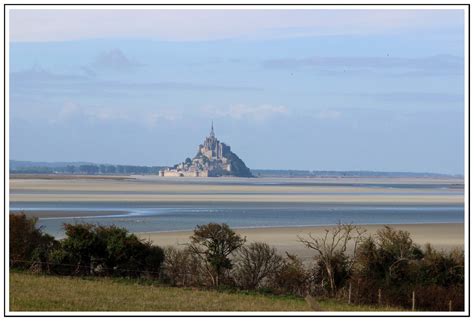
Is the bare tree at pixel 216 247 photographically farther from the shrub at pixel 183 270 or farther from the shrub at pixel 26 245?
the shrub at pixel 26 245

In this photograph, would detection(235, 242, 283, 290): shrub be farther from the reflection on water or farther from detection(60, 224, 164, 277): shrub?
the reflection on water

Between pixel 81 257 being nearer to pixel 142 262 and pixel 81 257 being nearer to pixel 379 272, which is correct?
pixel 142 262

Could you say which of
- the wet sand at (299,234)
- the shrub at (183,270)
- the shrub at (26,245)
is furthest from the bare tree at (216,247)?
the wet sand at (299,234)

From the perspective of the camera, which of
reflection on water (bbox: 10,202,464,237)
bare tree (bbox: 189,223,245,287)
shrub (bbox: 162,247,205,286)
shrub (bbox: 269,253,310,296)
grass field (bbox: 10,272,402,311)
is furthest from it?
reflection on water (bbox: 10,202,464,237)

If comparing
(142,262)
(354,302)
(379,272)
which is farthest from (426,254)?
(142,262)

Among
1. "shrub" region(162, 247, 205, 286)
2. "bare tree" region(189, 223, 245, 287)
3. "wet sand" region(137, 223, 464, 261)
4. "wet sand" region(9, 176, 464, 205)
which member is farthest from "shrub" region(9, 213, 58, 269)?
"wet sand" region(9, 176, 464, 205)
